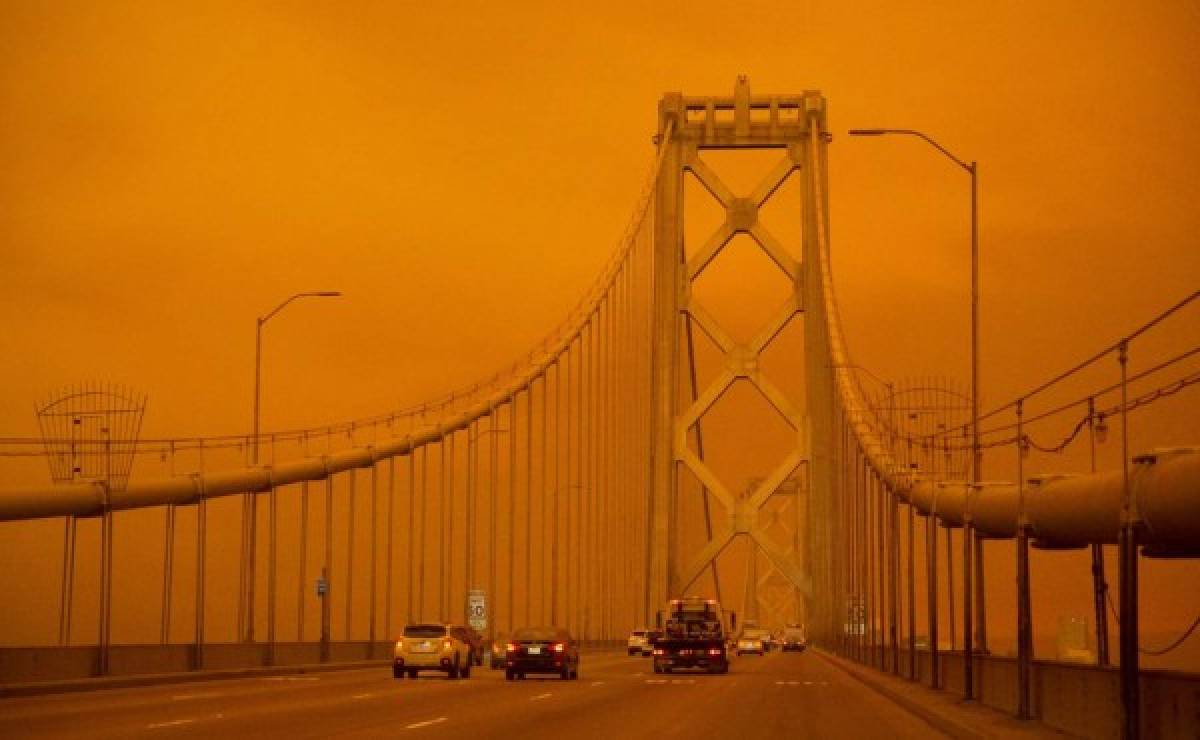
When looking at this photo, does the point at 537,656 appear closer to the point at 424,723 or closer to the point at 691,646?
the point at 691,646

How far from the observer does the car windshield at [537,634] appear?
5147 cm

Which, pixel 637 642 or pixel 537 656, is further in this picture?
pixel 637 642

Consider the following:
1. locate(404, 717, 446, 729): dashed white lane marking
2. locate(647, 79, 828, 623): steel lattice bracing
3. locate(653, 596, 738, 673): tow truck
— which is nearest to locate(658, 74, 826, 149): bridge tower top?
locate(647, 79, 828, 623): steel lattice bracing

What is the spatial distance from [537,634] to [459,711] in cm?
2057

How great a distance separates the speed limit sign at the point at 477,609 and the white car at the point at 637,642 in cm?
1723

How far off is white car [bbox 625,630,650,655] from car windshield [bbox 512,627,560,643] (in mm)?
35328

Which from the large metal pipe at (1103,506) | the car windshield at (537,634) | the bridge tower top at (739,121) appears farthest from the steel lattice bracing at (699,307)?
the large metal pipe at (1103,506)

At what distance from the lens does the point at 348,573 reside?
55.4m

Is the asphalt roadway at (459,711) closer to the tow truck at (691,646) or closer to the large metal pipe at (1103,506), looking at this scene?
the large metal pipe at (1103,506)

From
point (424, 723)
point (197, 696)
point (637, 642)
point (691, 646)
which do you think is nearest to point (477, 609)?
point (691, 646)

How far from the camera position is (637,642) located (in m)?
88.9

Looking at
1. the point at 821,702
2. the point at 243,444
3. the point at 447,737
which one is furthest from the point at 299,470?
the point at 447,737

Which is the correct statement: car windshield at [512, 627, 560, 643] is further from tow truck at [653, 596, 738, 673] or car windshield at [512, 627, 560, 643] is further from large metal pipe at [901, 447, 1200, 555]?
large metal pipe at [901, 447, 1200, 555]

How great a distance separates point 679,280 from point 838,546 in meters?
14.0
